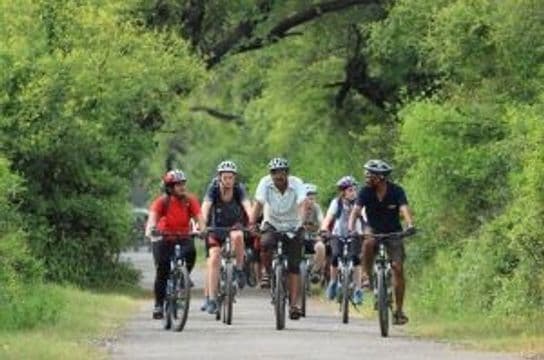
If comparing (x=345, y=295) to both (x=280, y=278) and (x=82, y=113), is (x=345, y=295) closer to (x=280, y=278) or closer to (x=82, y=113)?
(x=280, y=278)

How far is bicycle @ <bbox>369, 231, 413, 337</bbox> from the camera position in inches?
716

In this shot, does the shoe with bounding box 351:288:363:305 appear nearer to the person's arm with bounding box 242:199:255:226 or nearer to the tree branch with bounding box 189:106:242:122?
the person's arm with bounding box 242:199:255:226

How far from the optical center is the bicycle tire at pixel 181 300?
19047 mm

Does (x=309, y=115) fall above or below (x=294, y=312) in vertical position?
above

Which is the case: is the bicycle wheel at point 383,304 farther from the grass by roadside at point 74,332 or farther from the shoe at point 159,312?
the shoe at point 159,312

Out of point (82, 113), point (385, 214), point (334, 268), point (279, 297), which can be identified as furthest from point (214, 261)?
point (82, 113)

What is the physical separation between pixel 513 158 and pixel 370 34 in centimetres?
1510

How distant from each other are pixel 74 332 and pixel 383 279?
361 centimetres

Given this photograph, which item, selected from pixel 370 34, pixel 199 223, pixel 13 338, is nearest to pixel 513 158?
pixel 199 223

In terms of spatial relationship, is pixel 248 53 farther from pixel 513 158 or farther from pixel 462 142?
pixel 513 158

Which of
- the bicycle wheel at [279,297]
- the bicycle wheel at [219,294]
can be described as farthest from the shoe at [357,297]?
the bicycle wheel at [279,297]

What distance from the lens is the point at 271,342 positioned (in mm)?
17031

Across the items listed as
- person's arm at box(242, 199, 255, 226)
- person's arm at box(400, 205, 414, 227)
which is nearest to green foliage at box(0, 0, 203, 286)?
person's arm at box(242, 199, 255, 226)

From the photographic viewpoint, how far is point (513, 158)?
67.6 feet
